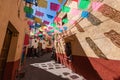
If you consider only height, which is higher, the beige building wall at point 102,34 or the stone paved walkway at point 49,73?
the beige building wall at point 102,34

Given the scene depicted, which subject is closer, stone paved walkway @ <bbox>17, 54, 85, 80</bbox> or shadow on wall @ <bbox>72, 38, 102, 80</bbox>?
shadow on wall @ <bbox>72, 38, 102, 80</bbox>

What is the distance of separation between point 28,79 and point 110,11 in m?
5.40

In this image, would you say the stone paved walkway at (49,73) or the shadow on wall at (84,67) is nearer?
the shadow on wall at (84,67)

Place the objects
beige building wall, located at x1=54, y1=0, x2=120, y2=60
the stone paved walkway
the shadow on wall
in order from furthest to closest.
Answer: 1. the stone paved walkway
2. the shadow on wall
3. beige building wall, located at x1=54, y1=0, x2=120, y2=60

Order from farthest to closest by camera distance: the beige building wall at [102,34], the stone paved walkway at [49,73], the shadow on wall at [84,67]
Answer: the stone paved walkway at [49,73] → the shadow on wall at [84,67] → the beige building wall at [102,34]

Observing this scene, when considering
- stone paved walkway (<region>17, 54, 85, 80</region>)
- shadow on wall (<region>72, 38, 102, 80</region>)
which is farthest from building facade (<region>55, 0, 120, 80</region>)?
stone paved walkway (<region>17, 54, 85, 80</region>)

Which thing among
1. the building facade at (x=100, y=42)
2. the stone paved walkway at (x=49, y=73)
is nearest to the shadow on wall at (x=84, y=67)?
the building facade at (x=100, y=42)

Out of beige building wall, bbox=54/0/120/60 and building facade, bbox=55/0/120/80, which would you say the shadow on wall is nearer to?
building facade, bbox=55/0/120/80

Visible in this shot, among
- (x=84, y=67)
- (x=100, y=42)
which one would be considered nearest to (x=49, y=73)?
(x=84, y=67)

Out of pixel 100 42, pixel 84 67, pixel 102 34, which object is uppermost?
pixel 102 34

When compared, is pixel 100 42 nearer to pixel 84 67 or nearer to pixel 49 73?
pixel 84 67

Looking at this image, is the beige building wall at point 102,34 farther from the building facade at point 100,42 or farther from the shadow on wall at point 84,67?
the shadow on wall at point 84,67

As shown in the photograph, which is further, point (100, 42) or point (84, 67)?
point (84, 67)

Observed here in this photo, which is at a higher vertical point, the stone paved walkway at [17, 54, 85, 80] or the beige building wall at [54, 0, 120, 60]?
the beige building wall at [54, 0, 120, 60]
